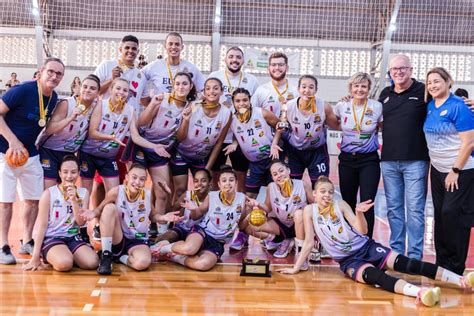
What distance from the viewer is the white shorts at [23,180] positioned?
4500 millimetres

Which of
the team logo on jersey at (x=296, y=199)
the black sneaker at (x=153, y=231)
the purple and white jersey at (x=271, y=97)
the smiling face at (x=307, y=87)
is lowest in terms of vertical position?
the black sneaker at (x=153, y=231)

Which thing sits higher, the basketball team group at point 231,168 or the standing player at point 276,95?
the standing player at point 276,95

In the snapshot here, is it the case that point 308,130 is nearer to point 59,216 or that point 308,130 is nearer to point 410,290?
point 410,290

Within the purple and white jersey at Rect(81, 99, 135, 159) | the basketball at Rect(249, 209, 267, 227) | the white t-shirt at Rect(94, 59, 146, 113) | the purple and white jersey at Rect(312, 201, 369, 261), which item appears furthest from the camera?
the white t-shirt at Rect(94, 59, 146, 113)

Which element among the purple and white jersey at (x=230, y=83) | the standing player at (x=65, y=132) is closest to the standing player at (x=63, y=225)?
the standing player at (x=65, y=132)

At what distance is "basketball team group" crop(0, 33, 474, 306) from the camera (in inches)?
171

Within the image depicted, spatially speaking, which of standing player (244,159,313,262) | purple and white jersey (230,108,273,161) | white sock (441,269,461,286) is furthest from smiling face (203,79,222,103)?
white sock (441,269,461,286)

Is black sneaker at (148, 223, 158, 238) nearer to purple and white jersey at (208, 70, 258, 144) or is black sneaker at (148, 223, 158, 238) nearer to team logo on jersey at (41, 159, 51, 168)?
team logo on jersey at (41, 159, 51, 168)

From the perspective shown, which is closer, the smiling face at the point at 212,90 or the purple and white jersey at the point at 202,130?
the smiling face at the point at 212,90

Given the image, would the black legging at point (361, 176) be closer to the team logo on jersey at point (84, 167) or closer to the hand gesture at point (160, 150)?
the hand gesture at point (160, 150)

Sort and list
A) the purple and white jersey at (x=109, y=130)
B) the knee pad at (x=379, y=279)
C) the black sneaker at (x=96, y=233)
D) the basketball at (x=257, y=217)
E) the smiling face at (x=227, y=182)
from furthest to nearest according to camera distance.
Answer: the black sneaker at (x=96, y=233), the purple and white jersey at (x=109, y=130), the smiling face at (x=227, y=182), the basketball at (x=257, y=217), the knee pad at (x=379, y=279)

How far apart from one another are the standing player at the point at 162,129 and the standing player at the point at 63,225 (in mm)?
813

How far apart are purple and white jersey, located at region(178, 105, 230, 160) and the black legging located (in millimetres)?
1160

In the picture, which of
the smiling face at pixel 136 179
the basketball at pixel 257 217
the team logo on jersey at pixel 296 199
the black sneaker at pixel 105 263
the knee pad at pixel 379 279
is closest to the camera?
the knee pad at pixel 379 279
